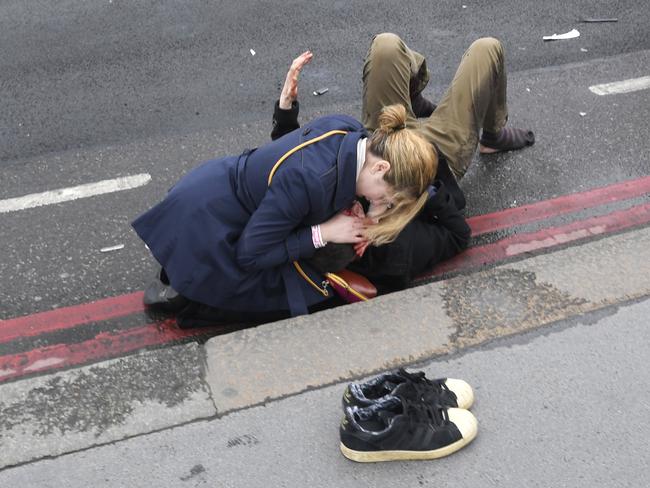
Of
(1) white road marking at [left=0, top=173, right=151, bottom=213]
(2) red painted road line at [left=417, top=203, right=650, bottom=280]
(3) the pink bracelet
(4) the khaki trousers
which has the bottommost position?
(2) red painted road line at [left=417, top=203, right=650, bottom=280]

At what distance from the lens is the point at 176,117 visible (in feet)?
16.3

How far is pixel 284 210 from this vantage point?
2.94 meters

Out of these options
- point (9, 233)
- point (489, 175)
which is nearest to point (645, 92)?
point (489, 175)

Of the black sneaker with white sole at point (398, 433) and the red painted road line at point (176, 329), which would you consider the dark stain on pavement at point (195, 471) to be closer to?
the black sneaker with white sole at point (398, 433)

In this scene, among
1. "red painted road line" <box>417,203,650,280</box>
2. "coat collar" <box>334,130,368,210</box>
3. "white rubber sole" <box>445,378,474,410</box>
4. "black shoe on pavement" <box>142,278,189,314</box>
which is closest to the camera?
"white rubber sole" <box>445,378,474,410</box>

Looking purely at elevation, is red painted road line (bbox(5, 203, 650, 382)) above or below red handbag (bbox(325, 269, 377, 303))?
below

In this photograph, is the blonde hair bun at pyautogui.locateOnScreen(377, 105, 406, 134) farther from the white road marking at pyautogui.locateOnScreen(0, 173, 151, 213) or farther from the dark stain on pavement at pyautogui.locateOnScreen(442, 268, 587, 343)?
the white road marking at pyautogui.locateOnScreen(0, 173, 151, 213)

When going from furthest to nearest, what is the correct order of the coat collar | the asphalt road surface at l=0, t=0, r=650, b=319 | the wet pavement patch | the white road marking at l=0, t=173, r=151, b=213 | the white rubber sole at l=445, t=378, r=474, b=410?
the white road marking at l=0, t=173, r=151, b=213 < the asphalt road surface at l=0, t=0, r=650, b=319 < the coat collar < the white rubber sole at l=445, t=378, r=474, b=410 < the wet pavement patch

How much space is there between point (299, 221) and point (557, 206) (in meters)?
1.77

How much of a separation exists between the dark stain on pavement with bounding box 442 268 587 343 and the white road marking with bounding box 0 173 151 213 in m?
2.04

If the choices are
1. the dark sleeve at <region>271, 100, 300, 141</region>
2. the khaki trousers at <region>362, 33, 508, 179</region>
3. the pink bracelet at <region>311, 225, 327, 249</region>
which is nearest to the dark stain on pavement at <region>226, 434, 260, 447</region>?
the pink bracelet at <region>311, 225, 327, 249</region>

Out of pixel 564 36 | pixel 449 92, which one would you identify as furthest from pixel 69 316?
pixel 564 36

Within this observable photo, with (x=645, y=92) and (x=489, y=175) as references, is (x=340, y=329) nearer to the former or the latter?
(x=489, y=175)

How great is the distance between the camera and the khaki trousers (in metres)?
3.88
